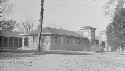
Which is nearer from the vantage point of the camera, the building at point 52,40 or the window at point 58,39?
the building at point 52,40

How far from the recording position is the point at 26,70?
10.9 m

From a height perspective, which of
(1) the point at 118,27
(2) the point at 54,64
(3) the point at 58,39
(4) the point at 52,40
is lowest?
(2) the point at 54,64

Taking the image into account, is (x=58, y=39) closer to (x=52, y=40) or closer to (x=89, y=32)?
(x=52, y=40)

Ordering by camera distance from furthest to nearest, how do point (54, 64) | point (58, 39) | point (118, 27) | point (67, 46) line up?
point (67, 46) → point (58, 39) → point (118, 27) → point (54, 64)

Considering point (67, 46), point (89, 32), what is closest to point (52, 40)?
point (67, 46)

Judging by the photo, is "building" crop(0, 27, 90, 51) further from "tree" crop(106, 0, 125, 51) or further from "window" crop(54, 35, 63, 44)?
"tree" crop(106, 0, 125, 51)

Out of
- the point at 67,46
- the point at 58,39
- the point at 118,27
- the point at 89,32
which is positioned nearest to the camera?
the point at 118,27

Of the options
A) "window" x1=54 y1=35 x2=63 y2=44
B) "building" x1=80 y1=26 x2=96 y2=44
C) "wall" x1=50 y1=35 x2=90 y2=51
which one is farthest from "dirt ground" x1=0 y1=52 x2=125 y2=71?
"building" x1=80 y1=26 x2=96 y2=44

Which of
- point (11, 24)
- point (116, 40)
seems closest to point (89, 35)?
point (116, 40)

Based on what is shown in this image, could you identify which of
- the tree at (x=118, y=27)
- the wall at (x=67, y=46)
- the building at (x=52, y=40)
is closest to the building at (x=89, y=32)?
the wall at (x=67, y=46)

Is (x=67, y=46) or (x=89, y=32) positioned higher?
(x=89, y=32)

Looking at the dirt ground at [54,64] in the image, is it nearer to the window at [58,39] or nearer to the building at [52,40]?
the building at [52,40]

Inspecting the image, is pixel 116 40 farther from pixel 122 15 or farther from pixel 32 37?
pixel 32 37

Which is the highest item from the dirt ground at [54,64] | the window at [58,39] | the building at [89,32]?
the building at [89,32]
